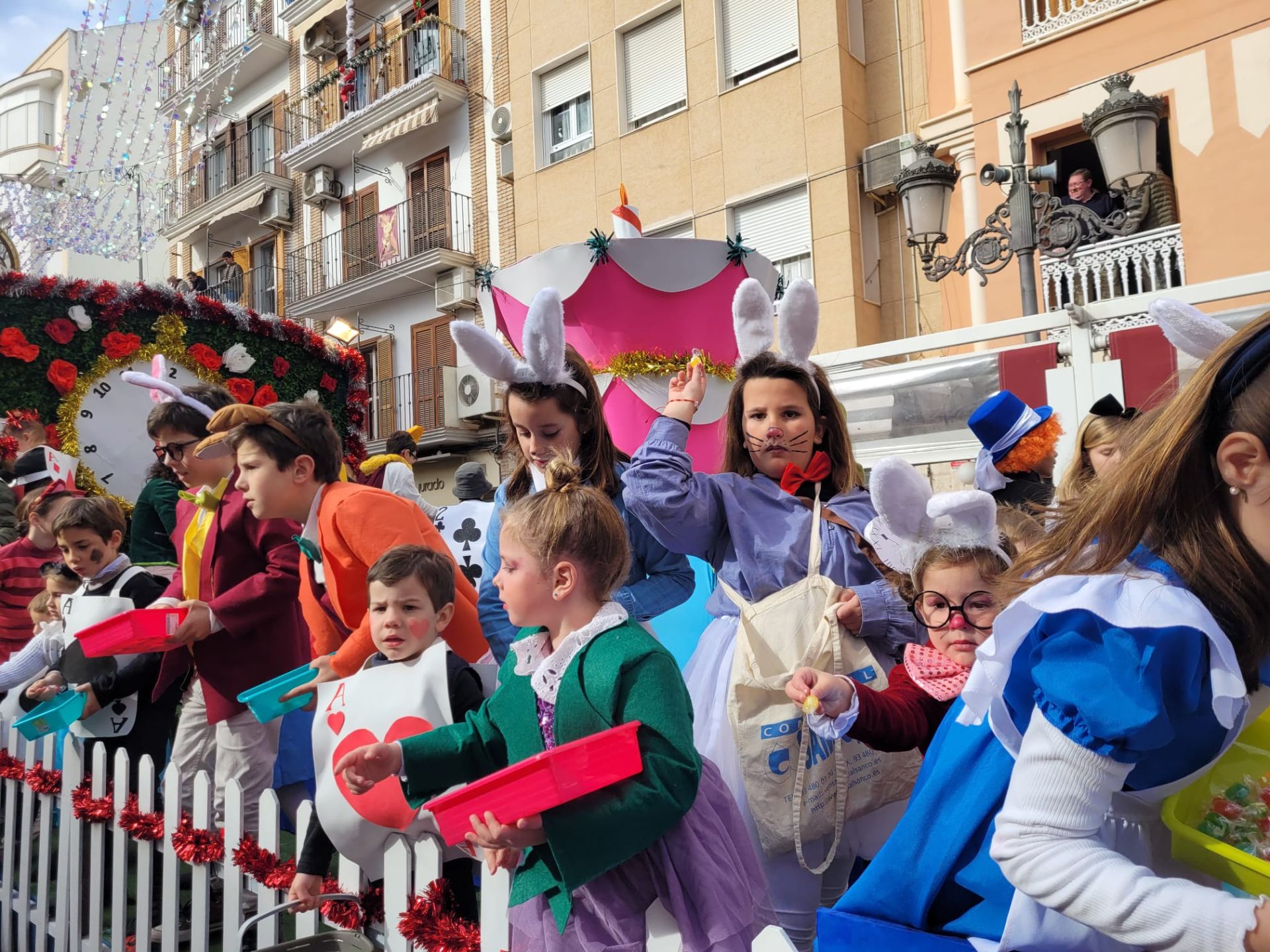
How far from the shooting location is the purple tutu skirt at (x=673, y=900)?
156 cm

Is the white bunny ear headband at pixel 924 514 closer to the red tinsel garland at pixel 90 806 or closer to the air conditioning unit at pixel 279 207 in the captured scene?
the red tinsel garland at pixel 90 806

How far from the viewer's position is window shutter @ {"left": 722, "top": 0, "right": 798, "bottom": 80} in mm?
11672

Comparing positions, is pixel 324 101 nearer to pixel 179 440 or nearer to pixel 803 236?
pixel 803 236

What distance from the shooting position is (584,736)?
154 centimetres

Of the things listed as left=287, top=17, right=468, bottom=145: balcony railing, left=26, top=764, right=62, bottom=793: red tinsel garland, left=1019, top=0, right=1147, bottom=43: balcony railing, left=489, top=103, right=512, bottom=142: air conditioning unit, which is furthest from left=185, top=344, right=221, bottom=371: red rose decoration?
left=287, top=17, right=468, bottom=145: balcony railing

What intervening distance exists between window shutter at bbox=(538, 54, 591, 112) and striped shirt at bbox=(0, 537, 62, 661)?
35.9ft

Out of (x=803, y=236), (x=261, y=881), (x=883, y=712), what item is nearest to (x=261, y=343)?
(x=261, y=881)

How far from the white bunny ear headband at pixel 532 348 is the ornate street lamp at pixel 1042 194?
4.52 meters

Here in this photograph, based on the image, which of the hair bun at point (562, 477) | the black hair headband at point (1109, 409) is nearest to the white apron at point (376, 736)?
the hair bun at point (562, 477)

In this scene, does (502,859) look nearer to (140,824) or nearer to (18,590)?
(140,824)

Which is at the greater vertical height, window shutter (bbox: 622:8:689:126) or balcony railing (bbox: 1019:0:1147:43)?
window shutter (bbox: 622:8:689:126)

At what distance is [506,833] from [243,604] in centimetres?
196

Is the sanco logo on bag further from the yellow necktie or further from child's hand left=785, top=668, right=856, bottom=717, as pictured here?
the yellow necktie

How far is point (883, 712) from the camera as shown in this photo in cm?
177
